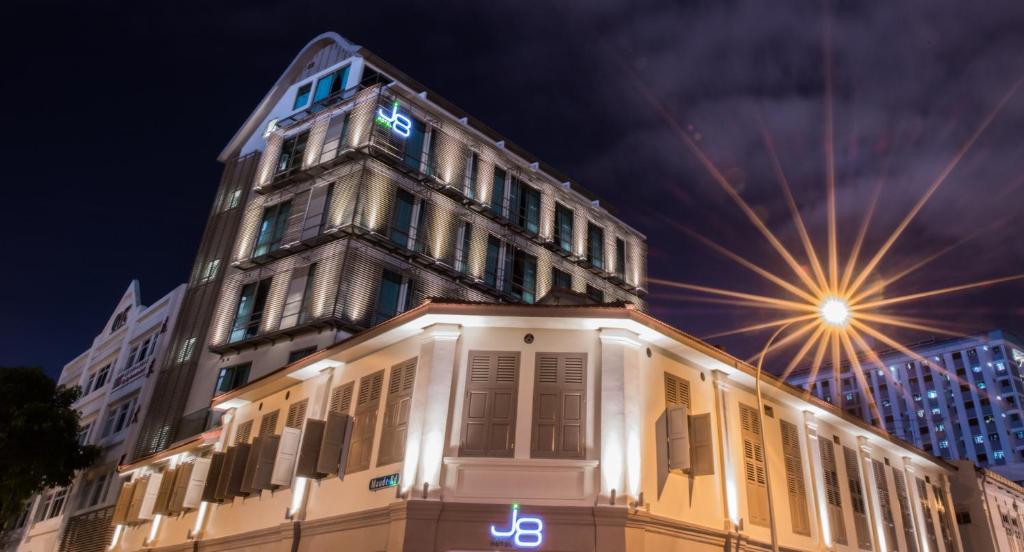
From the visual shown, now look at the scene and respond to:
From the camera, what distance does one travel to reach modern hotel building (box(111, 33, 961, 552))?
16094 mm

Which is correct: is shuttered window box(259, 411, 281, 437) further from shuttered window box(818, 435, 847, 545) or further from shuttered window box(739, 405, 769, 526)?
shuttered window box(818, 435, 847, 545)

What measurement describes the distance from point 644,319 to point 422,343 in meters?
5.49

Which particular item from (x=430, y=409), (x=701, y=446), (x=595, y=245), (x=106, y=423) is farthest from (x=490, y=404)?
(x=106, y=423)

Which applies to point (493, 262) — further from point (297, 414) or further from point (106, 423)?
point (106, 423)

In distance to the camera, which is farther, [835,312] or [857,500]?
[857,500]

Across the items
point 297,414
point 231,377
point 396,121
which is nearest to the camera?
point 297,414

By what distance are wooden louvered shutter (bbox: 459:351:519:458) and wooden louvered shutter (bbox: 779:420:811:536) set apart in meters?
9.12

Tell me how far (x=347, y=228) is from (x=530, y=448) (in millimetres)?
19008

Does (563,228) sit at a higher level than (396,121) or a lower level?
higher

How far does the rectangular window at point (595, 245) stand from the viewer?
4509cm

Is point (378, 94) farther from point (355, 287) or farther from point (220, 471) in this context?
point (220, 471)

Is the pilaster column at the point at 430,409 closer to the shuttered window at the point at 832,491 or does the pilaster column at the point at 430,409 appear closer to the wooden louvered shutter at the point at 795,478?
the wooden louvered shutter at the point at 795,478

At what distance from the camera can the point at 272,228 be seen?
37250mm

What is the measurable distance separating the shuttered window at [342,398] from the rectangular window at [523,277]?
1913 cm
